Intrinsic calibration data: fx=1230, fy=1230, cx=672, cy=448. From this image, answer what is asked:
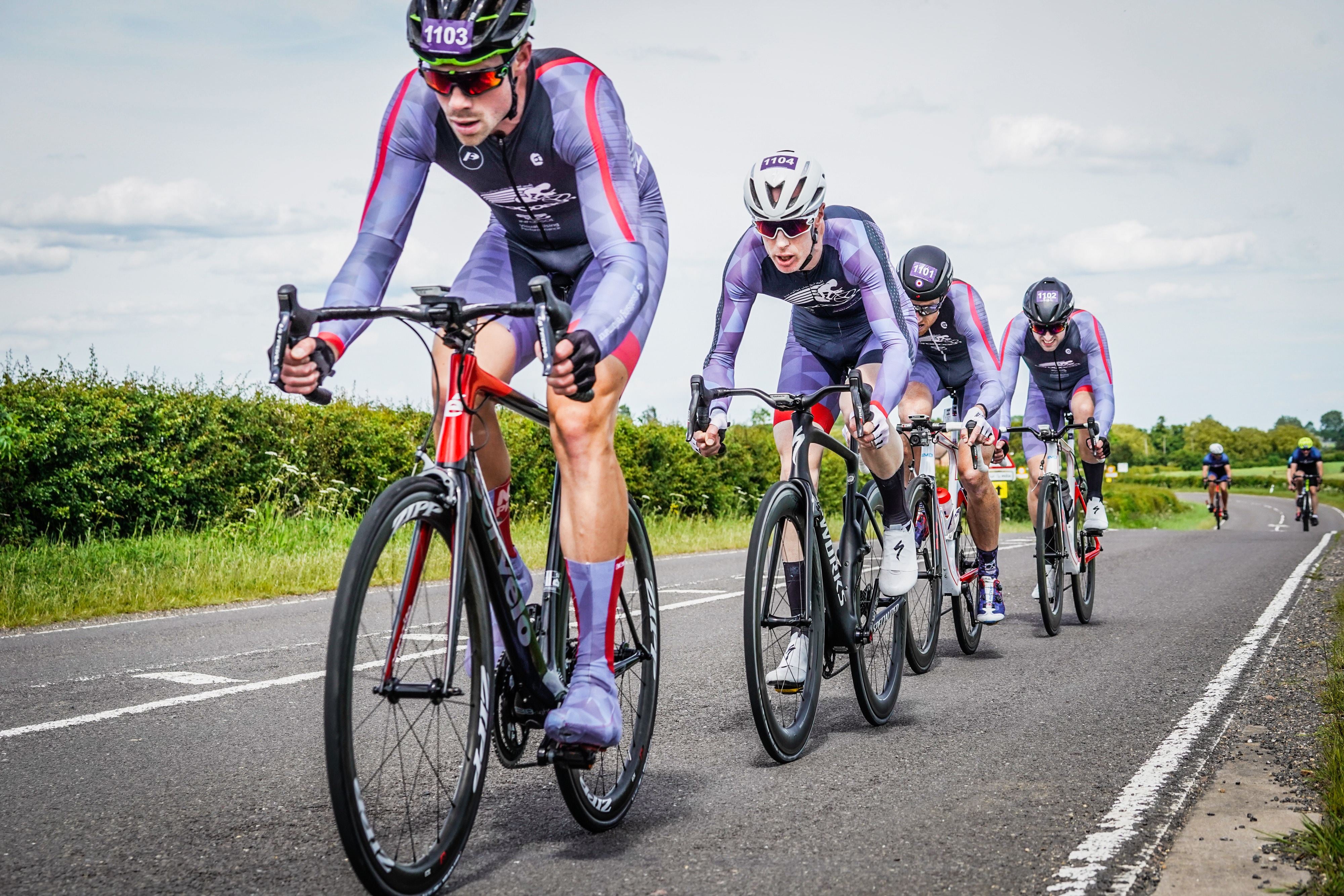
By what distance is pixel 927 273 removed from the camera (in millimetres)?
7246

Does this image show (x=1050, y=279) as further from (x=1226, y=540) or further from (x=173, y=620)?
(x=1226, y=540)

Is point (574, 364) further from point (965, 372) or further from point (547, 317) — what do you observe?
point (965, 372)

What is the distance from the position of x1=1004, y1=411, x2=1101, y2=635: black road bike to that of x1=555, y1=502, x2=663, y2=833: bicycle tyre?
174 inches

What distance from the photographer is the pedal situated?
10.5 ft

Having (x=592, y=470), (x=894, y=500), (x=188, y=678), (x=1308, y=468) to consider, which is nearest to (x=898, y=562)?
(x=894, y=500)

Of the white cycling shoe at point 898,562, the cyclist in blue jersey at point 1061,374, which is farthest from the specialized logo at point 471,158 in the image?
the cyclist in blue jersey at point 1061,374

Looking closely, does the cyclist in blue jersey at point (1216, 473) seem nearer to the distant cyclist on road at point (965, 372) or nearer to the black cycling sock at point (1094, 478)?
the black cycling sock at point (1094, 478)

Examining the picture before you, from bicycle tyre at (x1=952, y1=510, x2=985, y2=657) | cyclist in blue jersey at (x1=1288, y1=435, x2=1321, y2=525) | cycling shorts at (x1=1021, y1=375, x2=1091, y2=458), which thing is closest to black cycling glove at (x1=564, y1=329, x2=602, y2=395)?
bicycle tyre at (x1=952, y1=510, x2=985, y2=657)

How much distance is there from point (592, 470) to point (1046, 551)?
575 centimetres

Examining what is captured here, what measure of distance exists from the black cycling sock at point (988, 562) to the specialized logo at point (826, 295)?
267 centimetres

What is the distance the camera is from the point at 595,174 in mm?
3447

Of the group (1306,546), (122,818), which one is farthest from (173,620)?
(1306,546)

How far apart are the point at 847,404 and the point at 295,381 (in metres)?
2.86

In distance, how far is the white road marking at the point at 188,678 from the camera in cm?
602
